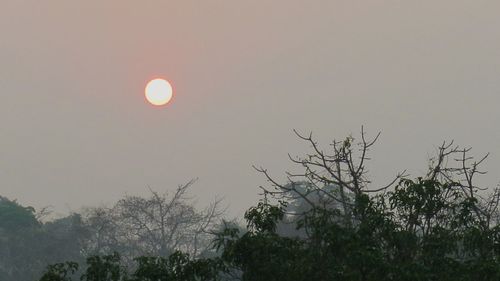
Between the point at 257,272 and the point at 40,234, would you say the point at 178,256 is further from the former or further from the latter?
the point at 40,234

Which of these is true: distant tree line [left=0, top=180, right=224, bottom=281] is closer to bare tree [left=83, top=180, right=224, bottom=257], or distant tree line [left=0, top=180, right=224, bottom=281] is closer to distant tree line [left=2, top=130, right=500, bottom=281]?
bare tree [left=83, top=180, right=224, bottom=257]

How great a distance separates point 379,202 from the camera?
53.0ft

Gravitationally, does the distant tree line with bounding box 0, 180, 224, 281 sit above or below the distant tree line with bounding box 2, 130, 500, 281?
above

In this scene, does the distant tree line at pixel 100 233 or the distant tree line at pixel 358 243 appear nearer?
the distant tree line at pixel 358 243

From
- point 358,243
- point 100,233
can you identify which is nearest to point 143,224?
point 100,233

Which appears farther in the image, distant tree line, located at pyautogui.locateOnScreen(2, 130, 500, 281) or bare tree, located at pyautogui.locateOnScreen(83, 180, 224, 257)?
bare tree, located at pyautogui.locateOnScreen(83, 180, 224, 257)

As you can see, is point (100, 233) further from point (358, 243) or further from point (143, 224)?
point (358, 243)

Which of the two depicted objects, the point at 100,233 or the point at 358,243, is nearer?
the point at 358,243

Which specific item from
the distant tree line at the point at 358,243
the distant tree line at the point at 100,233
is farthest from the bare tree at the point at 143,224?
the distant tree line at the point at 358,243

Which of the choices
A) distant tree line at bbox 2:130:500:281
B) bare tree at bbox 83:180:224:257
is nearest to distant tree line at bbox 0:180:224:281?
bare tree at bbox 83:180:224:257

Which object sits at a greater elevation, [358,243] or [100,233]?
[100,233]

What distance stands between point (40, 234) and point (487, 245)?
2760 inches

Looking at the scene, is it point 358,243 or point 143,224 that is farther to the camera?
point 143,224

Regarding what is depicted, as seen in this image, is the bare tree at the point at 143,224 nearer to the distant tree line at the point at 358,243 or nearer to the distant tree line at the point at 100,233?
the distant tree line at the point at 100,233
